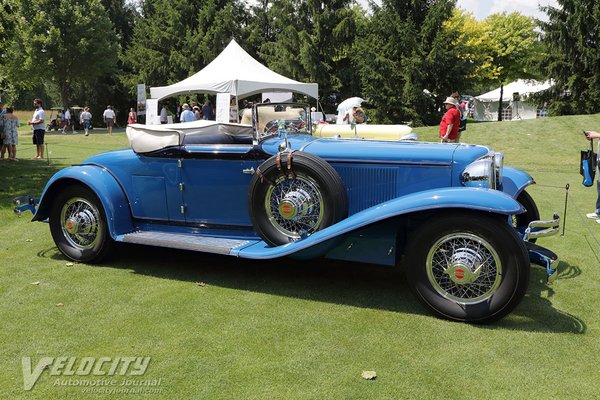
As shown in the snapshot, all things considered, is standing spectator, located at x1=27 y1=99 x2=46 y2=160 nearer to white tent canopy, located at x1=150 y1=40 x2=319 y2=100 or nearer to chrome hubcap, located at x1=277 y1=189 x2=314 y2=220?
white tent canopy, located at x1=150 y1=40 x2=319 y2=100

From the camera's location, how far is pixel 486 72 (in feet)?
129

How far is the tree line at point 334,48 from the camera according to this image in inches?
1079

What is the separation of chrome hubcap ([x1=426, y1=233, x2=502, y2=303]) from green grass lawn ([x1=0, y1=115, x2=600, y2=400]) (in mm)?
265

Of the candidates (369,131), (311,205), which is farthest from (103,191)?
(369,131)

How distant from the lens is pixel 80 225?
5.43 metres

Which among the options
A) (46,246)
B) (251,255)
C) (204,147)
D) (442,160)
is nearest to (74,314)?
(251,255)

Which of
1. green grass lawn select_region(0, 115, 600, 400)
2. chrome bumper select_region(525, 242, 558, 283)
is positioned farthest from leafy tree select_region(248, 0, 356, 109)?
chrome bumper select_region(525, 242, 558, 283)

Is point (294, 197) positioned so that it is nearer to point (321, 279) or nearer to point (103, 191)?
point (321, 279)

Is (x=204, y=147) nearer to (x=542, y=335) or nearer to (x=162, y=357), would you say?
(x=162, y=357)

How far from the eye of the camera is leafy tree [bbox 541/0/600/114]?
87.8ft

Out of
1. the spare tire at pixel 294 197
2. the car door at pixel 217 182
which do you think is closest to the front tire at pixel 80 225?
the car door at pixel 217 182

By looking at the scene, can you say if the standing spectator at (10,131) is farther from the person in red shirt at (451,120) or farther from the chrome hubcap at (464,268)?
the chrome hubcap at (464,268)

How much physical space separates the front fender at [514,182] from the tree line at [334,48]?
15232mm

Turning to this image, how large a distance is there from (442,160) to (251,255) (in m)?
1.81
